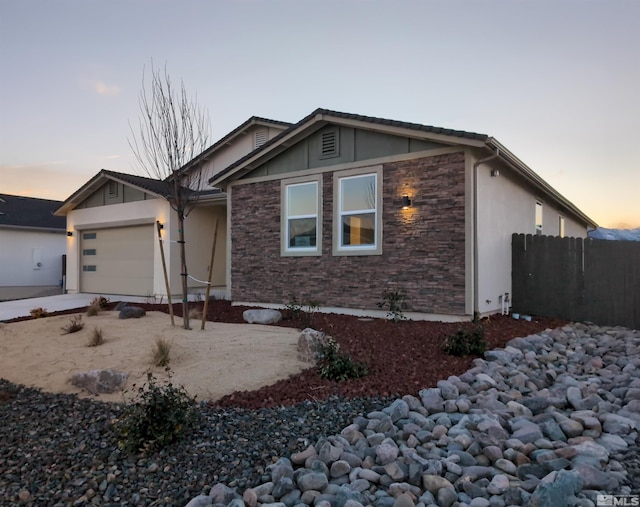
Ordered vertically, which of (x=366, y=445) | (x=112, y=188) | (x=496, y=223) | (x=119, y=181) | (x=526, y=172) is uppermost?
(x=119, y=181)

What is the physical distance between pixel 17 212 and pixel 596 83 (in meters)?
24.3

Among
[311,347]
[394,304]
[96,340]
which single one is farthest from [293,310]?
[96,340]

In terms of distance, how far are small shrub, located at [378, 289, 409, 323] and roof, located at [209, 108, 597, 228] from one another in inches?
123

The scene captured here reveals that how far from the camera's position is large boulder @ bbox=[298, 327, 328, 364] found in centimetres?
514

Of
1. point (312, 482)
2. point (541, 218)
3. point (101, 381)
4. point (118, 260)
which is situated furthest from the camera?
point (118, 260)

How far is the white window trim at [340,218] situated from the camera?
342 inches

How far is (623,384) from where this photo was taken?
4.59 metres

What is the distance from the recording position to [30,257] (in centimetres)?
1978

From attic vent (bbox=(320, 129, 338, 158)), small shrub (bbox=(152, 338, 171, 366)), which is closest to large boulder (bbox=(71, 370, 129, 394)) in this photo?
small shrub (bbox=(152, 338, 171, 366))

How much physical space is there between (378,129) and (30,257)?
63.1 feet

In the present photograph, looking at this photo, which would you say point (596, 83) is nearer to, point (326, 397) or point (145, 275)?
point (326, 397)

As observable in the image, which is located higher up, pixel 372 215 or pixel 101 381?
pixel 372 215

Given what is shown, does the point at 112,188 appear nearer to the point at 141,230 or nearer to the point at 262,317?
the point at 141,230

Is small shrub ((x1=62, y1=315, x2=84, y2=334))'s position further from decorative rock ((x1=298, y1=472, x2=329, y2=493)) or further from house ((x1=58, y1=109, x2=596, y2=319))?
decorative rock ((x1=298, y1=472, x2=329, y2=493))
